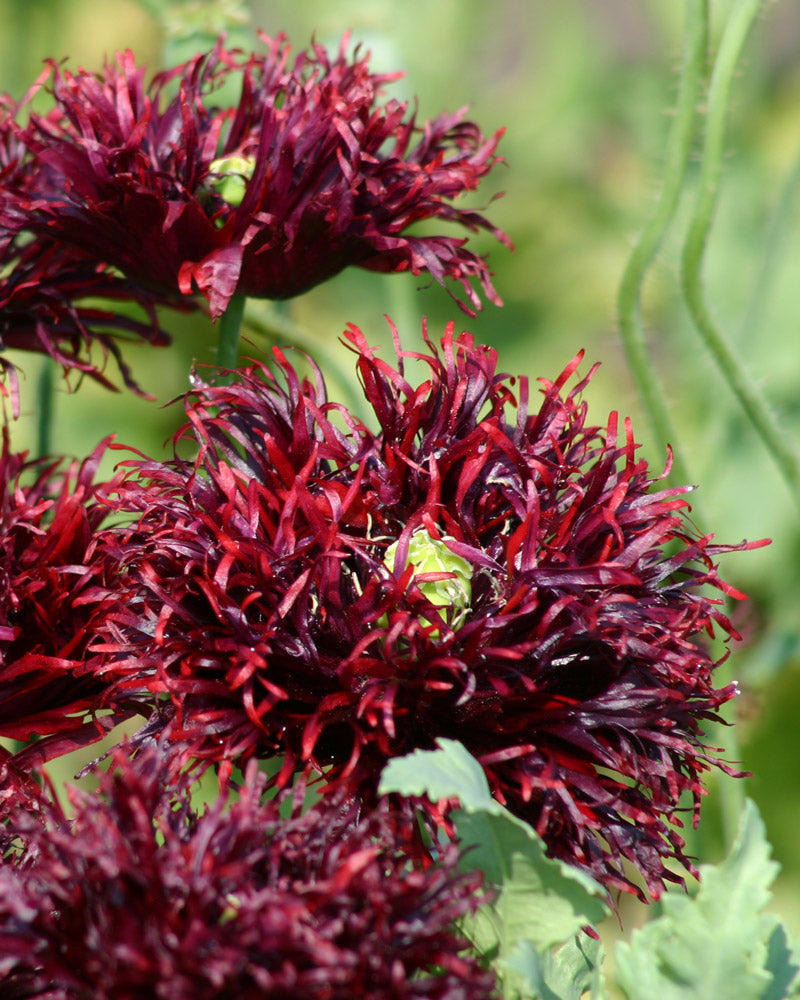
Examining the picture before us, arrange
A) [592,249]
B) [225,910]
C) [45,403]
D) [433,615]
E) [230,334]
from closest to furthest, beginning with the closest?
[225,910] < [433,615] < [230,334] < [45,403] < [592,249]

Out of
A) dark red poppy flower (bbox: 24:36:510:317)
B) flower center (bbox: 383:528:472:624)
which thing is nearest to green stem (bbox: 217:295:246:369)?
dark red poppy flower (bbox: 24:36:510:317)

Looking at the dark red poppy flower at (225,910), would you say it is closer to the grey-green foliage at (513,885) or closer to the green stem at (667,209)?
the grey-green foliage at (513,885)

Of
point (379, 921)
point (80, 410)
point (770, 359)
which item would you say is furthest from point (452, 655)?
point (770, 359)

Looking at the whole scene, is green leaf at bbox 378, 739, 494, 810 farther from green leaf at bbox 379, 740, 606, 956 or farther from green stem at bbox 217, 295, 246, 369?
green stem at bbox 217, 295, 246, 369

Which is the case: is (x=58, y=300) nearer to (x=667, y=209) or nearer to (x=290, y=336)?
(x=290, y=336)

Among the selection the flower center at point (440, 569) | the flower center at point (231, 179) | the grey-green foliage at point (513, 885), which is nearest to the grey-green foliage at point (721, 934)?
the grey-green foliage at point (513, 885)

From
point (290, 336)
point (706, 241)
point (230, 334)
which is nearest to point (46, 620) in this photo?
point (230, 334)
